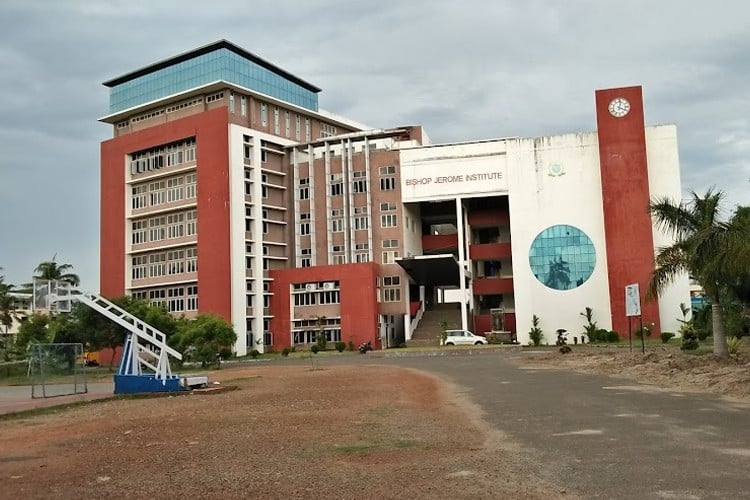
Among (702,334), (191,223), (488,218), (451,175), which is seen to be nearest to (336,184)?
(451,175)

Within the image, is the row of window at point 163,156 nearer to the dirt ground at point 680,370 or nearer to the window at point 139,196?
the window at point 139,196

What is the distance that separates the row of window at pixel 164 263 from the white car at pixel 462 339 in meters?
25.1

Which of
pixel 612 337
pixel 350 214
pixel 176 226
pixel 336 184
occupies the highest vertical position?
pixel 336 184

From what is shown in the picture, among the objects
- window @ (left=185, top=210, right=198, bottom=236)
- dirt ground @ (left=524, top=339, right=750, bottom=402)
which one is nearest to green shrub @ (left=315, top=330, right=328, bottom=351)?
window @ (left=185, top=210, right=198, bottom=236)

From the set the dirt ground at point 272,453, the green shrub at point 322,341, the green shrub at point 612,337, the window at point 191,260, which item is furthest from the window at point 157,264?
the dirt ground at point 272,453

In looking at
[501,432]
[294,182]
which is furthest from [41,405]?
[294,182]

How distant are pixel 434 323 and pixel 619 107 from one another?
2494cm

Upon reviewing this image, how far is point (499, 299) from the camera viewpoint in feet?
227

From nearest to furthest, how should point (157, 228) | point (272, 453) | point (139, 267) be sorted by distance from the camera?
point (272, 453) → point (157, 228) → point (139, 267)

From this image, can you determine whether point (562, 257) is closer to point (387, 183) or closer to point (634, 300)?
point (387, 183)

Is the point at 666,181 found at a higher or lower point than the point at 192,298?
higher

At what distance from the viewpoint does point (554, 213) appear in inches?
2427

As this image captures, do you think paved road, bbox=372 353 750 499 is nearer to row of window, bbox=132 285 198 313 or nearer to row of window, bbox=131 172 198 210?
row of window, bbox=132 285 198 313

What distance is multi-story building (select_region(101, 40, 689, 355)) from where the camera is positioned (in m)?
59.4
